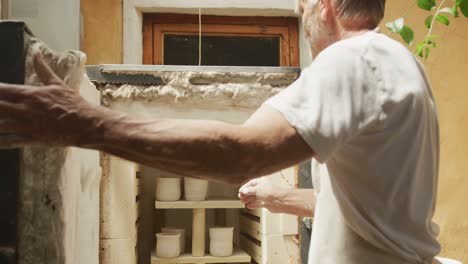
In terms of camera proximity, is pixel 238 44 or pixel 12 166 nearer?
pixel 12 166

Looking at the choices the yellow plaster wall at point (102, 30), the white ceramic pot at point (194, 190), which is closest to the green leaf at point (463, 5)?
the white ceramic pot at point (194, 190)

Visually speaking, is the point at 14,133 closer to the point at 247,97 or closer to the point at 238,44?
the point at 247,97

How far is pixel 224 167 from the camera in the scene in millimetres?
770

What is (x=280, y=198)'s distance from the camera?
144 centimetres

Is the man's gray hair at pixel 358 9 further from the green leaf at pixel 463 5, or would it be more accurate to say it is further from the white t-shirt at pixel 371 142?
the green leaf at pixel 463 5

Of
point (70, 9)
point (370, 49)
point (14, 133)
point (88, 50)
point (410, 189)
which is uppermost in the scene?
point (70, 9)

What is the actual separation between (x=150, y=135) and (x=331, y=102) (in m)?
0.30

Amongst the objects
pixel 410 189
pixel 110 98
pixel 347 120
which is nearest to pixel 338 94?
pixel 347 120

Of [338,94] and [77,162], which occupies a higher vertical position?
[338,94]

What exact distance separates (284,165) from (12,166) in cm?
54

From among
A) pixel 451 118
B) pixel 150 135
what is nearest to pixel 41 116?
pixel 150 135

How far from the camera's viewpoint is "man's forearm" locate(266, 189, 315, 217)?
1.40 m

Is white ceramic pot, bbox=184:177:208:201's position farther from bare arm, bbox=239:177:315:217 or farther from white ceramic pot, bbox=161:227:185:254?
bare arm, bbox=239:177:315:217

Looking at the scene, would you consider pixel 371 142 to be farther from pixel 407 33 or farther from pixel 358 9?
pixel 407 33
